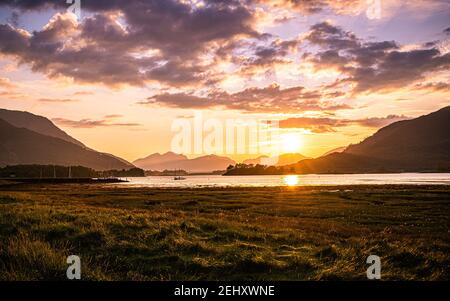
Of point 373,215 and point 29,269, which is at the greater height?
point 29,269

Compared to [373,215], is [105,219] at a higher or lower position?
higher

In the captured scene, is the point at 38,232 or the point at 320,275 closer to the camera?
the point at 320,275

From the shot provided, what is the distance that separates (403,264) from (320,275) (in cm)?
521

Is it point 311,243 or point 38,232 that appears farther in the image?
point 311,243

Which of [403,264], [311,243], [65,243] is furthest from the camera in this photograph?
[311,243]

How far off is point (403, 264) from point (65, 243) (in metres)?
15.5

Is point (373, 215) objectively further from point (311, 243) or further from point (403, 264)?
point (403, 264)

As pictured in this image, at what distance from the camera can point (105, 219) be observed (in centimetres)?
2422
